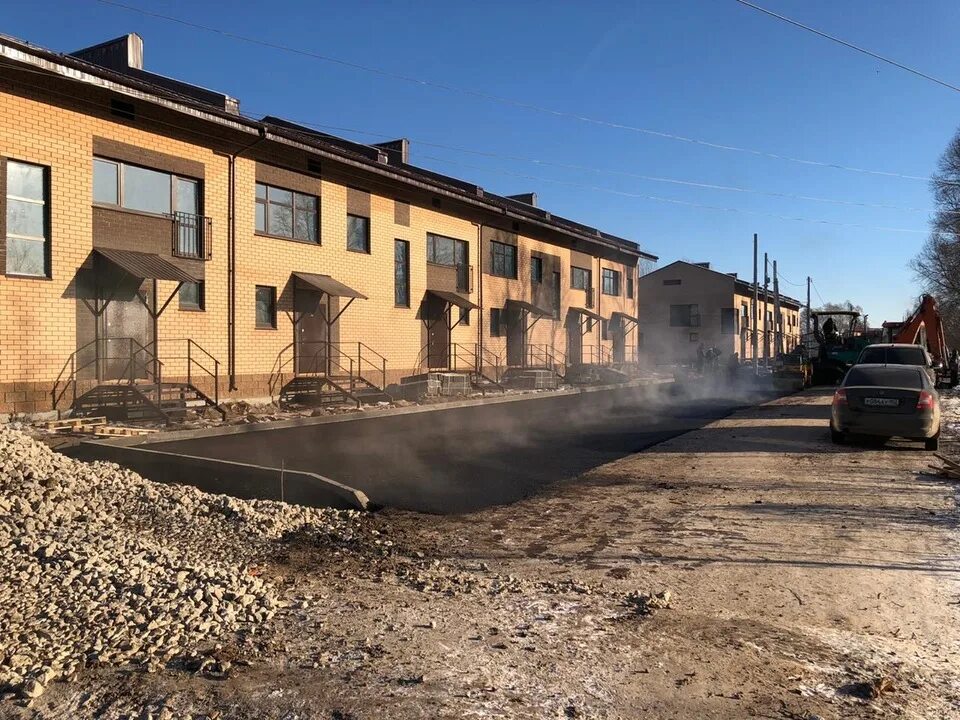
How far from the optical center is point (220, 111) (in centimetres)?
1886

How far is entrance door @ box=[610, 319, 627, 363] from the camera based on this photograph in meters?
43.5

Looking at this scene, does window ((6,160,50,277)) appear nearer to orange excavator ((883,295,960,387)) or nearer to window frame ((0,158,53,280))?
window frame ((0,158,53,280))

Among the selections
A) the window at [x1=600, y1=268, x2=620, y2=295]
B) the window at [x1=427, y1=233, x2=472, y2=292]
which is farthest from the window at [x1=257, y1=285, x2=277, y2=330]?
the window at [x1=600, y1=268, x2=620, y2=295]

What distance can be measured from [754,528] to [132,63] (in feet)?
79.4

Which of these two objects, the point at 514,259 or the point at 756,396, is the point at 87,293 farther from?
the point at 756,396

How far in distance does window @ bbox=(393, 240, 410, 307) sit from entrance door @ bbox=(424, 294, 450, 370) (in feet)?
4.23

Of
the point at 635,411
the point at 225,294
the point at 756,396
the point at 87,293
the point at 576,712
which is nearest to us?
the point at 576,712

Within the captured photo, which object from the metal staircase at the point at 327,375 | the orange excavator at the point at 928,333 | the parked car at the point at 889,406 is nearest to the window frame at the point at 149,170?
the metal staircase at the point at 327,375

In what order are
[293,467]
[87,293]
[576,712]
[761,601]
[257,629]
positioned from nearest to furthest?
[576,712] → [257,629] → [761,601] → [293,467] → [87,293]

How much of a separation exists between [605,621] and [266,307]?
1829 cm

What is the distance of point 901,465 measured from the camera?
11227mm

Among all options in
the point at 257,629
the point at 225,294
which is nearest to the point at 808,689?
the point at 257,629

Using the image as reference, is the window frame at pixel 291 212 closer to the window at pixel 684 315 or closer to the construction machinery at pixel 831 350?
the construction machinery at pixel 831 350

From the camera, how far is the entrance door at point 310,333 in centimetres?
2233
